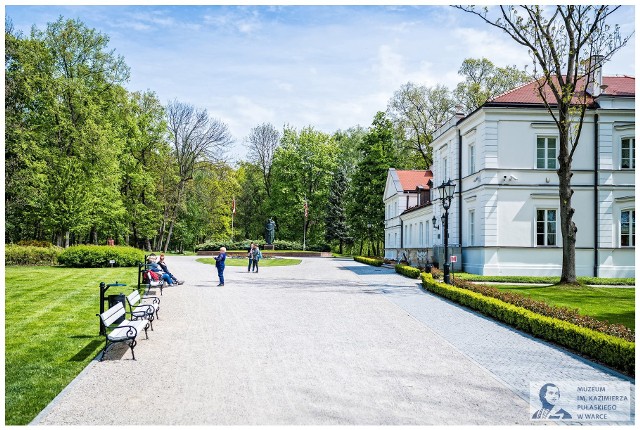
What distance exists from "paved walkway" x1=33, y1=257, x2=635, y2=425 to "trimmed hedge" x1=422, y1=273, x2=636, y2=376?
0.26 meters

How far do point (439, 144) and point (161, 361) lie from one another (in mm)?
27592

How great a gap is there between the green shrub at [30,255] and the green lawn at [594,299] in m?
22.5

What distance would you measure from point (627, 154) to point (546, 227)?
5.05 metres

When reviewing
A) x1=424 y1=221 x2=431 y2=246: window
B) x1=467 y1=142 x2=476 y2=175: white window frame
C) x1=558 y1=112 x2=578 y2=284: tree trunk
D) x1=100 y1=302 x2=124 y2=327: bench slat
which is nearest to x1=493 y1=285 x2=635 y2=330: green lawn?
x1=558 y1=112 x2=578 y2=284: tree trunk

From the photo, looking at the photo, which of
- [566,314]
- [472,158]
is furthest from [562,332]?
[472,158]

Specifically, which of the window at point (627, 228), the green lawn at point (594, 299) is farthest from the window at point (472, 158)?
the green lawn at point (594, 299)

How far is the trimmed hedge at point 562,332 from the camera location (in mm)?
8778

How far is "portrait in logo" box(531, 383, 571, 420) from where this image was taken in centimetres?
655

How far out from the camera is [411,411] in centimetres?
658

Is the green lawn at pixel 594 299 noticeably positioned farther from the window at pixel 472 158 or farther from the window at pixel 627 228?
the window at pixel 472 158

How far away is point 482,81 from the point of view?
1989 inches

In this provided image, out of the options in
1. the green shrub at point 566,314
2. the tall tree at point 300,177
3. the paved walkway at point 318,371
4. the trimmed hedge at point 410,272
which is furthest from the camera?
the tall tree at point 300,177

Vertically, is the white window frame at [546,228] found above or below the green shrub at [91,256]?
above

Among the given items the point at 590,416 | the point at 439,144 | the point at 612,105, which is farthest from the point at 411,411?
the point at 439,144
